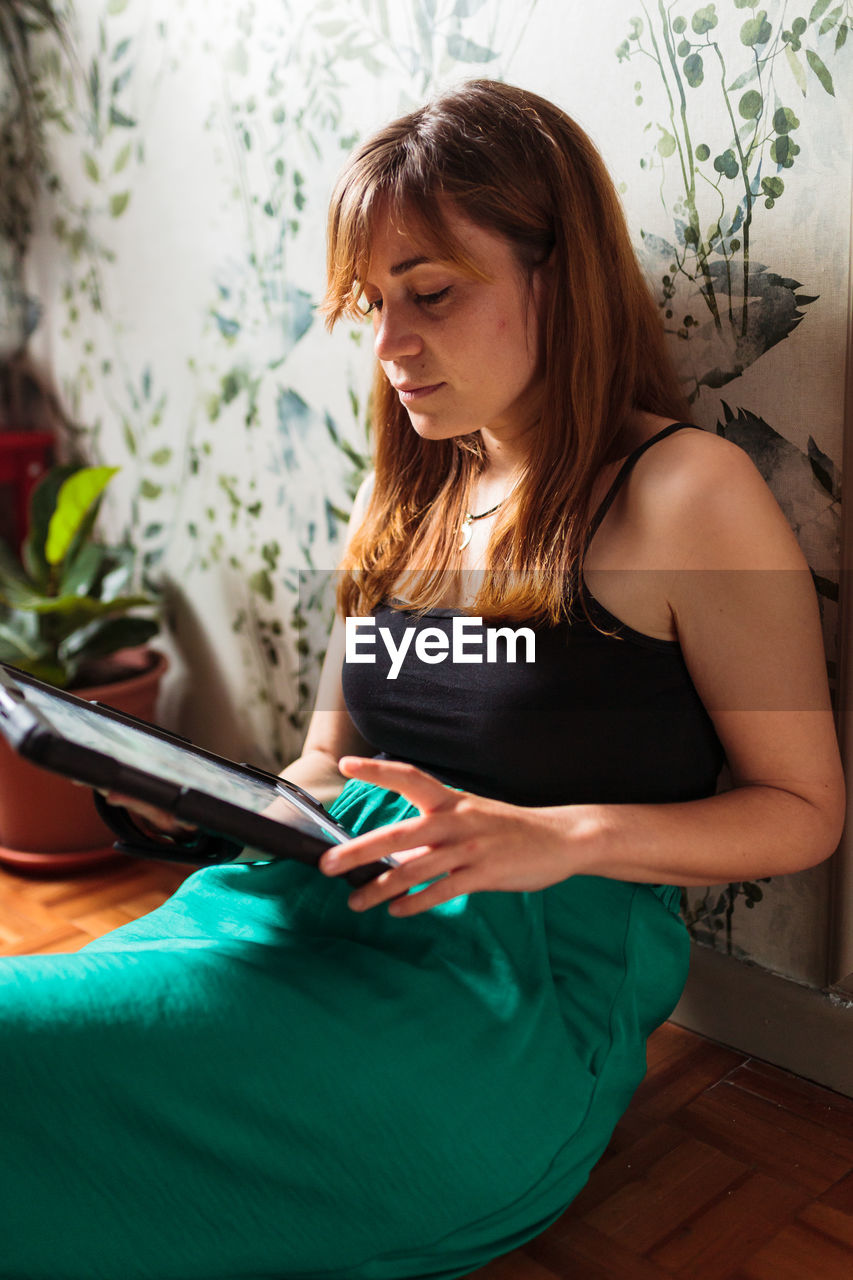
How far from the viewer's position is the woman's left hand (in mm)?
846

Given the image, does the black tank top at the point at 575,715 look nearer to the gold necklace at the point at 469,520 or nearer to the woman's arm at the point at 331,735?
the gold necklace at the point at 469,520

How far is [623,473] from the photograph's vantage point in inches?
42.2

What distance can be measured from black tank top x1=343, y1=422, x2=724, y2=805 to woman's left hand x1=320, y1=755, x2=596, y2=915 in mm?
162

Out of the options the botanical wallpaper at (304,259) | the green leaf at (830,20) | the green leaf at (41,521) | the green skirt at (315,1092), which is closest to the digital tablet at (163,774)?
the green skirt at (315,1092)

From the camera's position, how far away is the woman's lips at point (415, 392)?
1.10 m

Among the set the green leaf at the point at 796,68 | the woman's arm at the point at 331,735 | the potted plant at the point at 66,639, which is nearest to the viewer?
the green leaf at the point at 796,68

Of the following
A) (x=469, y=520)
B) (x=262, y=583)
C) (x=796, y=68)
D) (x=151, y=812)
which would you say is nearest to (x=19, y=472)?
(x=262, y=583)

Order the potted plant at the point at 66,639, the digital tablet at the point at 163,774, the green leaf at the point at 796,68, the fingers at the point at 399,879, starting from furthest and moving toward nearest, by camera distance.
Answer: the potted plant at the point at 66,639, the green leaf at the point at 796,68, the fingers at the point at 399,879, the digital tablet at the point at 163,774

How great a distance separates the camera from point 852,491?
114cm

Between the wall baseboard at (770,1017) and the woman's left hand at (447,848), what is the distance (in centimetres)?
52

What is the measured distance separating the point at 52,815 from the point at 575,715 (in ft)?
3.84

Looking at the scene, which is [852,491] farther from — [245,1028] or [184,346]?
[184,346]

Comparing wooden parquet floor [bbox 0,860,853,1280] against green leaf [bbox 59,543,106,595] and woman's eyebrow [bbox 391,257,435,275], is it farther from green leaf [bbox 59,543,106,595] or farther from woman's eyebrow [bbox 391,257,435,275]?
green leaf [bbox 59,543,106,595]

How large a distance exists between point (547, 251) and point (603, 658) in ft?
1.25
